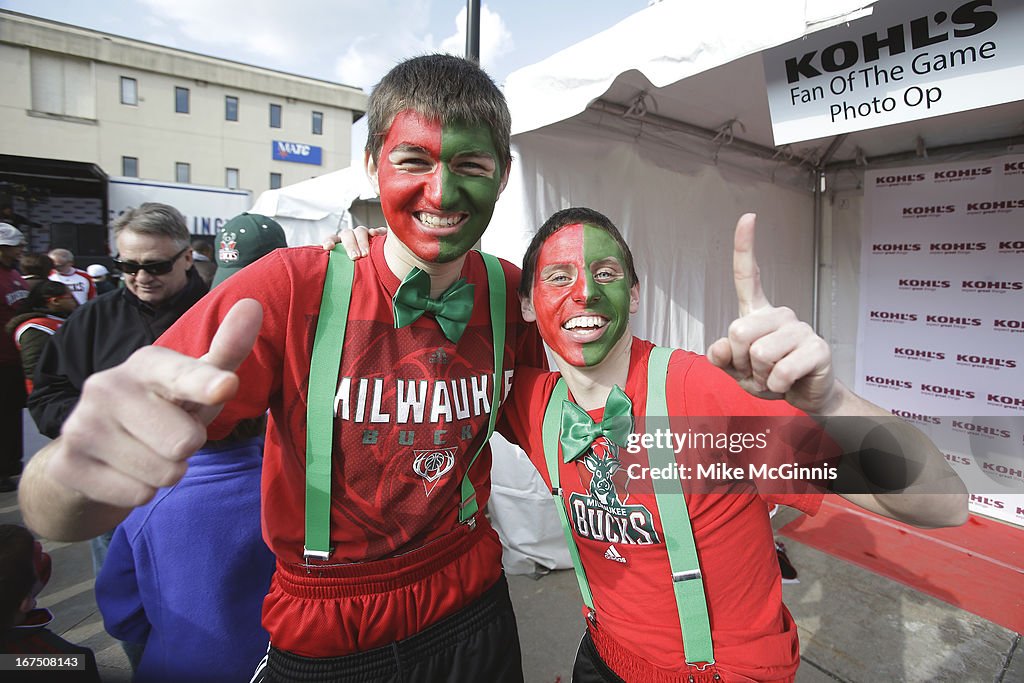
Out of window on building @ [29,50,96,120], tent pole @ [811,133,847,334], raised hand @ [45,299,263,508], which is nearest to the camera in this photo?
raised hand @ [45,299,263,508]

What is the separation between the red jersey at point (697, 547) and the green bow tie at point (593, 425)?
4 cm

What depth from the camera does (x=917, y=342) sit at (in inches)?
150

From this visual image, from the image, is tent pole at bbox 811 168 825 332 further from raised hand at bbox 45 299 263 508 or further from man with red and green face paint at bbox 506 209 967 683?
raised hand at bbox 45 299 263 508

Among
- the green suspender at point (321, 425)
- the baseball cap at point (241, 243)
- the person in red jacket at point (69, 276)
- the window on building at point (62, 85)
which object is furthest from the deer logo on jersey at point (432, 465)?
the window on building at point (62, 85)

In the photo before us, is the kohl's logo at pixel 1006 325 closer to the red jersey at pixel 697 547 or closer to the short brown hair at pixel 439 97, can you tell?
the red jersey at pixel 697 547

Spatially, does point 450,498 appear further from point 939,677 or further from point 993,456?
point 993,456

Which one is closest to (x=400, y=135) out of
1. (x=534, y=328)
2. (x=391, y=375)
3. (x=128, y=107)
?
(x=391, y=375)

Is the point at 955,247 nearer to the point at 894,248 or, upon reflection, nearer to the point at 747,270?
the point at 894,248

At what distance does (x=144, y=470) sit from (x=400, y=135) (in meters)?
0.78

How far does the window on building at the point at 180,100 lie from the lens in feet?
78.6

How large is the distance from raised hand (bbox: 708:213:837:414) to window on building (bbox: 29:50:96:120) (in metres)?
28.9

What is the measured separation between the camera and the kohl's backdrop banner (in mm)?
3355

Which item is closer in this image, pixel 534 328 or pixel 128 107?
pixel 534 328

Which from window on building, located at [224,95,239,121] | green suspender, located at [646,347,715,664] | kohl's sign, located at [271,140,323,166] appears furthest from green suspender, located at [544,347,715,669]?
window on building, located at [224,95,239,121]
